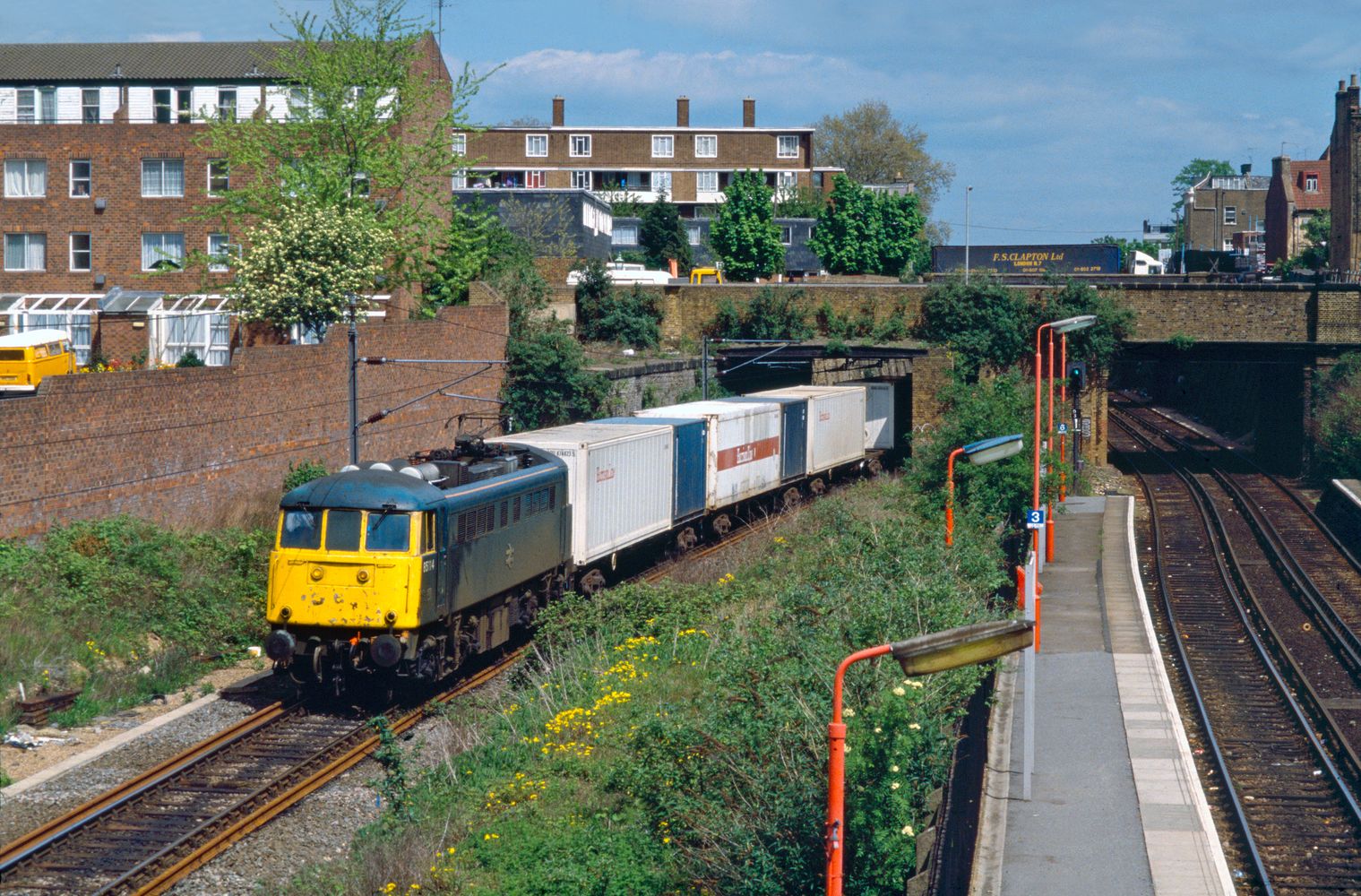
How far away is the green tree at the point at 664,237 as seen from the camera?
249 ft

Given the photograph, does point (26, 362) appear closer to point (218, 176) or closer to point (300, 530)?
point (218, 176)

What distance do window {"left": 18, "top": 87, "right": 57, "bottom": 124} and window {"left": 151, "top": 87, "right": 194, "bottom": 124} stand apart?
358 centimetres

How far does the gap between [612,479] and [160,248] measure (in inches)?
1041

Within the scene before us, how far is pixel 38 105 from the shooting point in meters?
46.5

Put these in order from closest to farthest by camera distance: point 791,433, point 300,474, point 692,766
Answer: point 692,766, point 300,474, point 791,433

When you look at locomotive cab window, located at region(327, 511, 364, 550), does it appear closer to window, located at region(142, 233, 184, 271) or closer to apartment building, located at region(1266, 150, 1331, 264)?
window, located at region(142, 233, 184, 271)

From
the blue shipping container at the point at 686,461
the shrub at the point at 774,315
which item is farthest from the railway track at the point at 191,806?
the shrub at the point at 774,315

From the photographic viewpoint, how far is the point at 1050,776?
624 inches

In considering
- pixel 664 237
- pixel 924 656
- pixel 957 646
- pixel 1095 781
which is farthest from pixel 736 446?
pixel 664 237

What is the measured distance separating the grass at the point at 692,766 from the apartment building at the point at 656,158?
7403cm

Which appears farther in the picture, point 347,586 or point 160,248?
point 160,248

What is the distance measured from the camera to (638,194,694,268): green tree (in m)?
75.8

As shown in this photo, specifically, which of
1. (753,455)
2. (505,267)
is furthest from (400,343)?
(505,267)

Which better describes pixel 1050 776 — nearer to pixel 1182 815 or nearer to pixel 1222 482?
pixel 1182 815
